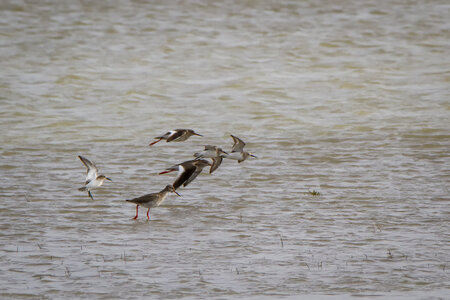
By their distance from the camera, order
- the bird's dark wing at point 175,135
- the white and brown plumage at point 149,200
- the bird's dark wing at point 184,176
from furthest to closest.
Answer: the bird's dark wing at point 175,135 → the bird's dark wing at point 184,176 → the white and brown plumage at point 149,200

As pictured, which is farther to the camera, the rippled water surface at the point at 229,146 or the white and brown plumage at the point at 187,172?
the white and brown plumage at the point at 187,172

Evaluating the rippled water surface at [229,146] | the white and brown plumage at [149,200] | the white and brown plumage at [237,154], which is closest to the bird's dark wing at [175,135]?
the rippled water surface at [229,146]

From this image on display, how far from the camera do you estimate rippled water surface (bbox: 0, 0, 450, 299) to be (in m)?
6.64

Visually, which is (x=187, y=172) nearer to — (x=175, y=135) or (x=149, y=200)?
(x=149, y=200)

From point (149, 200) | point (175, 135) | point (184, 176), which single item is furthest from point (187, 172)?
point (175, 135)

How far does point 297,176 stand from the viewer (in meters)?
10.5

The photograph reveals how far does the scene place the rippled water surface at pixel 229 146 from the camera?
6.64 m

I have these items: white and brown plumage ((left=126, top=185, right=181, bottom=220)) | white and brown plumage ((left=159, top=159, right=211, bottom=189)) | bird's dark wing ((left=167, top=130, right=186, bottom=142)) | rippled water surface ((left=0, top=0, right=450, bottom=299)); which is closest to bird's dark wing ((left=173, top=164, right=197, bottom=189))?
white and brown plumage ((left=159, top=159, right=211, bottom=189))

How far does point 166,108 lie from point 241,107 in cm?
153

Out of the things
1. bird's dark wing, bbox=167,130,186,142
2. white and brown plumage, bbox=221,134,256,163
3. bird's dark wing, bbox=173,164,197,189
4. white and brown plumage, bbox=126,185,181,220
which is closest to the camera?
white and brown plumage, bbox=126,185,181,220

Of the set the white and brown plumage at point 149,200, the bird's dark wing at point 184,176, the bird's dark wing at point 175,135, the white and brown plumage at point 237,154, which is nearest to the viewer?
the white and brown plumage at point 149,200

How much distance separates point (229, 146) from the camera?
41.7 ft

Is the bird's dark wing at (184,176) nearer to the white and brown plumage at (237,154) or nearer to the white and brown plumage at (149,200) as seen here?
the white and brown plumage at (149,200)

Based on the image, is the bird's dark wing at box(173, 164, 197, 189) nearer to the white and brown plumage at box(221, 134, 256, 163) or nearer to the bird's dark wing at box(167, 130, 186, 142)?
the white and brown plumage at box(221, 134, 256, 163)
